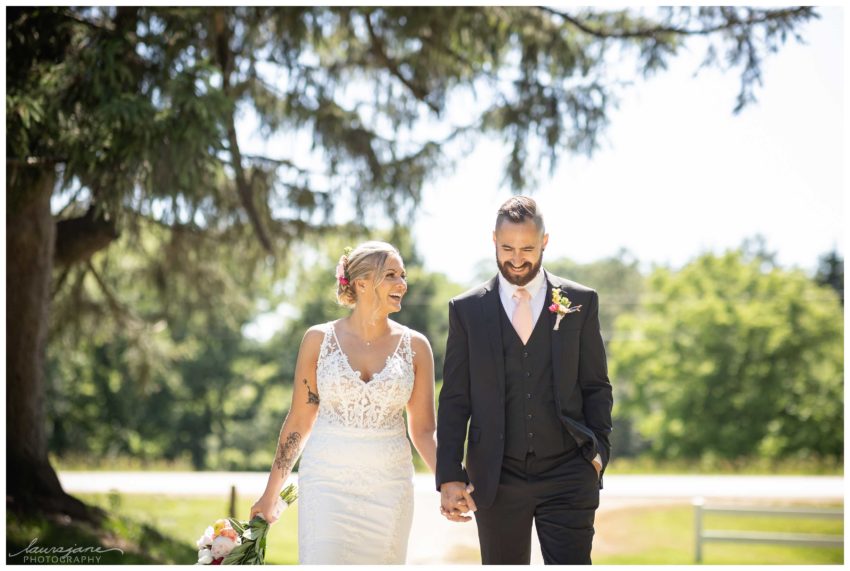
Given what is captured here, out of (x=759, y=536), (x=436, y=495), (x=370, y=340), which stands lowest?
(x=436, y=495)

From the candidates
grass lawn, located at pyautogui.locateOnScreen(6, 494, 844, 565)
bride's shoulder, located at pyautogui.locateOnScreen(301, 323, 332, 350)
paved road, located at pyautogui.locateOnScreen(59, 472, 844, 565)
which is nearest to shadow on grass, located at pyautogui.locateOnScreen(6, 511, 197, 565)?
grass lawn, located at pyautogui.locateOnScreen(6, 494, 844, 565)

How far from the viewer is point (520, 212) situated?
3.74 m

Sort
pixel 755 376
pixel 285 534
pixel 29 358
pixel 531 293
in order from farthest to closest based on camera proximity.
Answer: pixel 755 376 < pixel 285 534 < pixel 29 358 < pixel 531 293

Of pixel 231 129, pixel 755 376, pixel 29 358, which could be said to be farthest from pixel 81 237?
pixel 755 376

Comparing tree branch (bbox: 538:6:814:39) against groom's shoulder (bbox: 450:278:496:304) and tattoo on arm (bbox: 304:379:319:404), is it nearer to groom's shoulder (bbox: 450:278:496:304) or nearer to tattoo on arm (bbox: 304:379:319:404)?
groom's shoulder (bbox: 450:278:496:304)

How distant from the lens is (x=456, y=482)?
12.4 feet

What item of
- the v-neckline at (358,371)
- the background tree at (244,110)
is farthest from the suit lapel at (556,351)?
the background tree at (244,110)

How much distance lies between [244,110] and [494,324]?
7020mm

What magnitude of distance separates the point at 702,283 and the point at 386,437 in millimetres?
34723

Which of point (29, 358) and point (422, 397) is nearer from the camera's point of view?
point (422, 397)

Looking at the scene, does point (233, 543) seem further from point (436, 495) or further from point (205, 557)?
point (436, 495)

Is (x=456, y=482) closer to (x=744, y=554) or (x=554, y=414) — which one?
(x=554, y=414)

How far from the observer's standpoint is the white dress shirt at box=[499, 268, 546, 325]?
3941mm

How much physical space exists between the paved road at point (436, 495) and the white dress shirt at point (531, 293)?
6.27 metres
